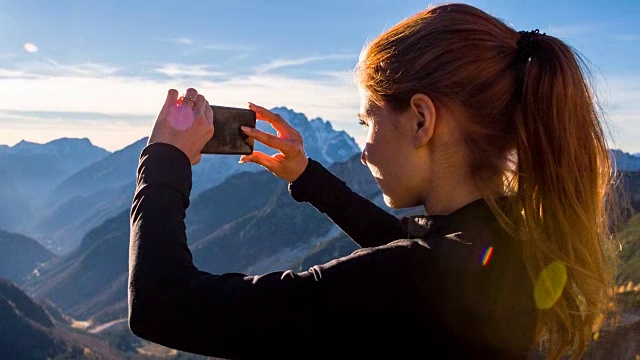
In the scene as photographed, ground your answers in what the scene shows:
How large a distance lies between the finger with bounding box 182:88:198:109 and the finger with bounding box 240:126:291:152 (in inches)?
11.3

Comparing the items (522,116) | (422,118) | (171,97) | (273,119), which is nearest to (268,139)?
(273,119)

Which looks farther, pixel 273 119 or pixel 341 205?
pixel 341 205

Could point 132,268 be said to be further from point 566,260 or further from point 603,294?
point 603,294

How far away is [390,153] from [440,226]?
0.31 m

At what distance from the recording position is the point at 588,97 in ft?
8.14

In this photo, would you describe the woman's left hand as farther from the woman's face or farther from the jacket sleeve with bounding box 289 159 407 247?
the jacket sleeve with bounding box 289 159 407 247

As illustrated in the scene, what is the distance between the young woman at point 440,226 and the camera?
6.64 ft

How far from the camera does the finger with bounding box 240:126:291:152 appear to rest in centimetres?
262

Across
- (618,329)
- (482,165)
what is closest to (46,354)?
(618,329)

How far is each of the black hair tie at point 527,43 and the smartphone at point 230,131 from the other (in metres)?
1.03

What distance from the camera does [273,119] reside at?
9.86 ft

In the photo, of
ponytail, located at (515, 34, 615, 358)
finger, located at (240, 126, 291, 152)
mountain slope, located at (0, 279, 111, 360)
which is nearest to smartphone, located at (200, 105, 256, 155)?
finger, located at (240, 126, 291, 152)

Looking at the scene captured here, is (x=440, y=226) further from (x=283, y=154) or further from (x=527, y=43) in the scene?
(x=283, y=154)

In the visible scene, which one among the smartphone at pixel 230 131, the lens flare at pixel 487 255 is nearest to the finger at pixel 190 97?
the smartphone at pixel 230 131
